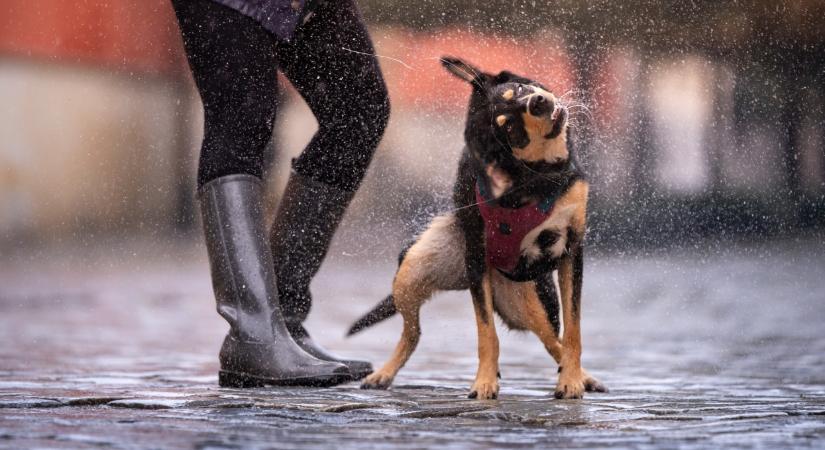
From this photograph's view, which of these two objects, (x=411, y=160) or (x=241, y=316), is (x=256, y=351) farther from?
(x=411, y=160)

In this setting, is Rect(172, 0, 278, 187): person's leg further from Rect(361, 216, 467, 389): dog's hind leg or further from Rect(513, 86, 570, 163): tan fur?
Rect(513, 86, 570, 163): tan fur

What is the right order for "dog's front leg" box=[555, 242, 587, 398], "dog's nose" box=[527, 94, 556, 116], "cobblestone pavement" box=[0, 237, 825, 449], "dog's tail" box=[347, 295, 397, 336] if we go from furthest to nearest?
"dog's tail" box=[347, 295, 397, 336], "dog's front leg" box=[555, 242, 587, 398], "dog's nose" box=[527, 94, 556, 116], "cobblestone pavement" box=[0, 237, 825, 449]

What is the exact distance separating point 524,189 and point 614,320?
4.94 metres

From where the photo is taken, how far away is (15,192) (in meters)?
18.9

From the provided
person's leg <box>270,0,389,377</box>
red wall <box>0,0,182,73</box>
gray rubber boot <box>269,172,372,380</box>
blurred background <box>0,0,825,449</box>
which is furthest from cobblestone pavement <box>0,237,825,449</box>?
red wall <box>0,0,182,73</box>

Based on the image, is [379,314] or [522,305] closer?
[522,305]

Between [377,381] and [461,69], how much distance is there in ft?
3.58

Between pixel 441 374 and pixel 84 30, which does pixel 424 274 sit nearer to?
pixel 441 374

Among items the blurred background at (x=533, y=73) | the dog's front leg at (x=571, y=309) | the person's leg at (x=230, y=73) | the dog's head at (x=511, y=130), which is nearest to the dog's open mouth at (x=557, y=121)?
the dog's head at (x=511, y=130)

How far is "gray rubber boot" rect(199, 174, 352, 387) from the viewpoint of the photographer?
177 inches

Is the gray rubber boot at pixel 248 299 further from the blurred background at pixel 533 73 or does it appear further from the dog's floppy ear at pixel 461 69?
the blurred background at pixel 533 73

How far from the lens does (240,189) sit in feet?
14.8

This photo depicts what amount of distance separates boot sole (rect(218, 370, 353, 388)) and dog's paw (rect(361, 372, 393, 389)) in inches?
5.6

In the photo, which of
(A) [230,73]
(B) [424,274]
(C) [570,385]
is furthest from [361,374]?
(A) [230,73]
